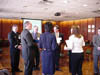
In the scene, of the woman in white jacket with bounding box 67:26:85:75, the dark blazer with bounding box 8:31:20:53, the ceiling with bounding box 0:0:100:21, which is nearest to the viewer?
the woman in white jacket with bounding box 67:26:85:75

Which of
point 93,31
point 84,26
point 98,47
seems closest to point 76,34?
point 98,47

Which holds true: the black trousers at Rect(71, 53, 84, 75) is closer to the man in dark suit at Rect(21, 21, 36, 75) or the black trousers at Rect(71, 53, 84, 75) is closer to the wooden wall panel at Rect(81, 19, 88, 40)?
the man in dark suit at Rect(21, 21, 36, 75)

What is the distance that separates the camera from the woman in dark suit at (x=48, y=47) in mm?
2875

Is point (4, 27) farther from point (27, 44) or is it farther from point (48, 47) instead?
point (48, 47)

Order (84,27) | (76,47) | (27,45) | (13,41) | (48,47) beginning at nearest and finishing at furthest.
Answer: (48,47), (76,47), (27,45), (13,41), (84,27)

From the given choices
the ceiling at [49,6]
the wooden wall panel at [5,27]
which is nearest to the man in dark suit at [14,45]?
the ceiling at [49,6]

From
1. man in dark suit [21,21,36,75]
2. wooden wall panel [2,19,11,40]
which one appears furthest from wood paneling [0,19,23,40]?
man in dark suit [21,21,36,75]

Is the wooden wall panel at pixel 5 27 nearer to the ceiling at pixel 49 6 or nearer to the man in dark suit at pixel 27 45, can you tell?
the ceiling at pixel 49 6

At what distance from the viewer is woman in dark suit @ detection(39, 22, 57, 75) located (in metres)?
2.88

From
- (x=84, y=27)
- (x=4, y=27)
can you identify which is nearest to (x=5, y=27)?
(x=4, y=27)

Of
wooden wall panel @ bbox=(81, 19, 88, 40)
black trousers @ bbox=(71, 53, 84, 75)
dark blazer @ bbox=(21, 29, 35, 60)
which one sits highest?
wooden wall panel @ bbox=(81, 19, 88, 40)

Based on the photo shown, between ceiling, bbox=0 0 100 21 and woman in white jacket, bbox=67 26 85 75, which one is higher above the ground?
ceiling, bbox=0 0 100 21

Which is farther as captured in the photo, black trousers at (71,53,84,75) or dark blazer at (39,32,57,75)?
black trousers at (71,53,84,75)

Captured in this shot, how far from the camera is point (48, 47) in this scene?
9.53ft
